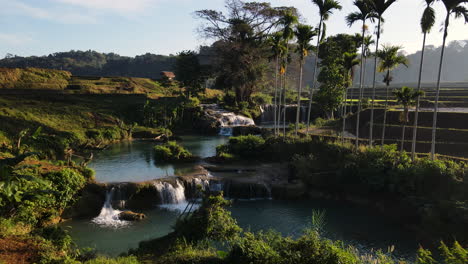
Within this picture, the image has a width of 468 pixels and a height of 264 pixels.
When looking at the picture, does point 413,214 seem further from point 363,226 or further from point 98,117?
point 98,117

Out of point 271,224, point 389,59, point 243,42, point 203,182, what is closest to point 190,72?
point 243,42

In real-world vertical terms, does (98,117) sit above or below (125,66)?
A: below

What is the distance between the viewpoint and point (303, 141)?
30.2 metres

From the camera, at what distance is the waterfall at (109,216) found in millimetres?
20375

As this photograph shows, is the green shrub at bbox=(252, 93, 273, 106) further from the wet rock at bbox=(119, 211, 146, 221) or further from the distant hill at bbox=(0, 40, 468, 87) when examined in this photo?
the wet rock at bbox=(119, 211, 146, 221)

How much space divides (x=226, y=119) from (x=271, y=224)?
35.2 metres

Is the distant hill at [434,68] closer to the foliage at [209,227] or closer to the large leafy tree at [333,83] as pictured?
the large leafy tree at [333,83]

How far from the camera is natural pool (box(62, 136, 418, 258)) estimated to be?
59.8 feet

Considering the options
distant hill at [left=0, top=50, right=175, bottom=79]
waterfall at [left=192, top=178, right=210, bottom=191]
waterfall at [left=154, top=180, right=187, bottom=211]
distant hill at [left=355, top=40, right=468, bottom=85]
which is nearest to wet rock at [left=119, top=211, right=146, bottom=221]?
Result: waterfall at [left=154, top=180, right=187, bottom=211]

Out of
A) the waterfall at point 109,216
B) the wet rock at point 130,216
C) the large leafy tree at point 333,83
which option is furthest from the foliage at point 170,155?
the large leafy tree at point 333,83

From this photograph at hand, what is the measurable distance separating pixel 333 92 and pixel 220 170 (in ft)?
65.0

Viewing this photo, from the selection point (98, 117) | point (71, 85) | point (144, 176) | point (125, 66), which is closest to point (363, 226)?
point (144, 176)

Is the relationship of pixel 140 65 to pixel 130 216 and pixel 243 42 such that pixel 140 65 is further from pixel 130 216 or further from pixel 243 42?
pixel 130 216

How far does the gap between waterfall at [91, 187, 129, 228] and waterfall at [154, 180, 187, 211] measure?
3.01 meters
